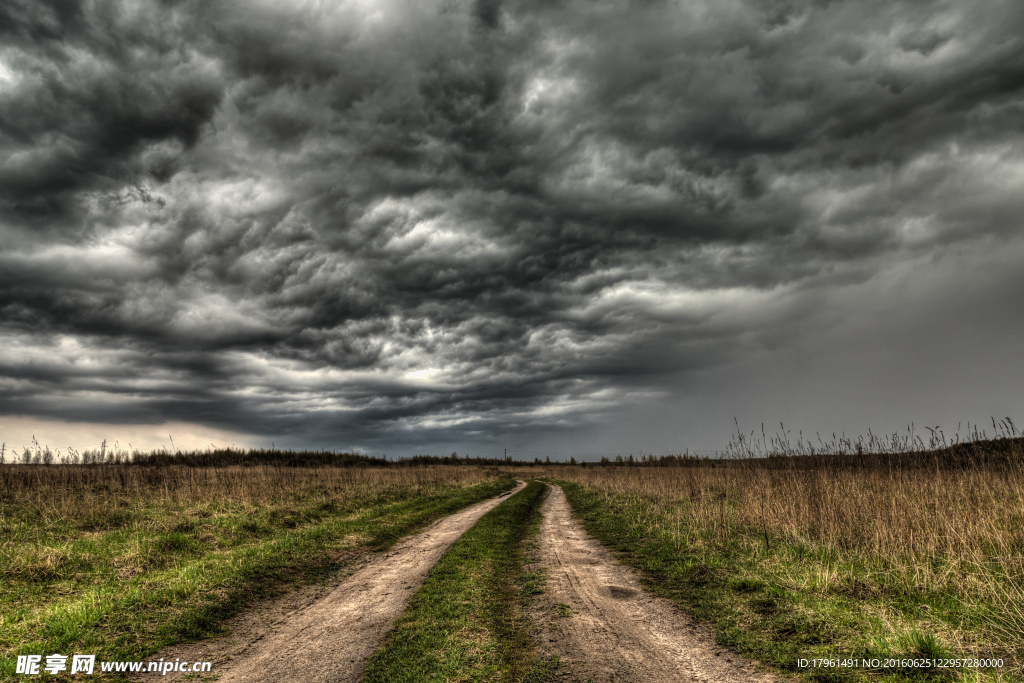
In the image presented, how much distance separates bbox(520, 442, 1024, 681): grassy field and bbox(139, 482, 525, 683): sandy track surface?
553cm

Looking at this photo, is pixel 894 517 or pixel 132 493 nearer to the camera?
pixel 894 517

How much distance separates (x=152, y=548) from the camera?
13320mm

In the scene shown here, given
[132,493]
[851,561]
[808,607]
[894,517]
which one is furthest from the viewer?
[132,493]

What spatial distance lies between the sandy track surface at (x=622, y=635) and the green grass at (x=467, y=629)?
0.52 metres

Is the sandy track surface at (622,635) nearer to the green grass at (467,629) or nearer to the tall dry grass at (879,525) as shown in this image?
the green grass at (467,629)

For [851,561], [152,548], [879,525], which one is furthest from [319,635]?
[879,525]

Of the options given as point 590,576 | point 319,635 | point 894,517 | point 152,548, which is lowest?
point 590,576

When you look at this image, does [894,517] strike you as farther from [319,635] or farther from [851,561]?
[319,635]

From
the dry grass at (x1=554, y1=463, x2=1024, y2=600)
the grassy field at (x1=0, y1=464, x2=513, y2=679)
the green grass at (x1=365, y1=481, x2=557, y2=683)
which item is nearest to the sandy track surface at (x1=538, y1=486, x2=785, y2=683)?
the green grass at (x1=365, y1=481, x2=557, y2=683)

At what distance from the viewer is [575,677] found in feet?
20.0

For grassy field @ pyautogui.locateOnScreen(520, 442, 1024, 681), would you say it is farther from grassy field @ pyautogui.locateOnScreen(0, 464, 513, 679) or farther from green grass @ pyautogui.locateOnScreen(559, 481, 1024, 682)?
grassy field @ pyautogui.locateOnScreen(0, 464, 513, 679)

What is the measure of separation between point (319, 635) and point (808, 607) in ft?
26.7

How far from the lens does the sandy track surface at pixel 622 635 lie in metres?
6.24

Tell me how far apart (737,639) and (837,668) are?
57.7 inches
